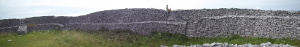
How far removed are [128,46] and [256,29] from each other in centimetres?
905

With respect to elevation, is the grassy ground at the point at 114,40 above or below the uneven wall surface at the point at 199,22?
below

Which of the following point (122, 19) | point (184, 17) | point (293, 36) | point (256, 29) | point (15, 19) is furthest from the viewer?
point (15, 19)

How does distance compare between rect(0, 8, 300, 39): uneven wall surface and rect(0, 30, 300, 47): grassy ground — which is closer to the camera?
rect(0, 8, 300, 39): uneven wall surface

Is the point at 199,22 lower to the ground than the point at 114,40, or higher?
higher

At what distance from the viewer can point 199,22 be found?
27922 millimetres

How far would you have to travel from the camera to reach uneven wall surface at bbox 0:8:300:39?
24594 mm

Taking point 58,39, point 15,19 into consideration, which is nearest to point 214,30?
point 58,39

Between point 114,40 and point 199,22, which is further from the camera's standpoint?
point 114,40

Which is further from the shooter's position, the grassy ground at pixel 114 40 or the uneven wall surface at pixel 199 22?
the grassy ground at pixel 114 40

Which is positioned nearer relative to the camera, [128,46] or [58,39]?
[128,46]

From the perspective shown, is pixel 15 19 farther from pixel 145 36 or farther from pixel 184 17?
pixel 184 17

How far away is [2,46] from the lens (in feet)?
87.2

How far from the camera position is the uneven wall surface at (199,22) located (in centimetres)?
2459

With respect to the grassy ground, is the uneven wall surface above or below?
above
